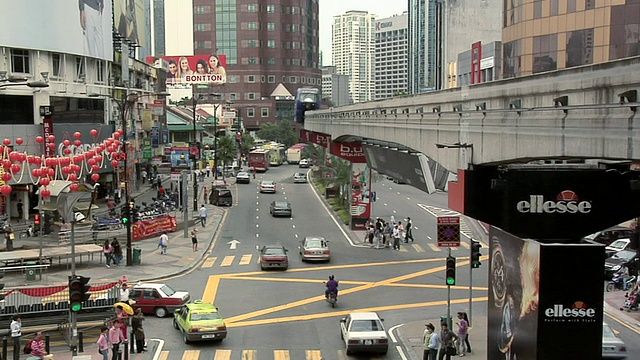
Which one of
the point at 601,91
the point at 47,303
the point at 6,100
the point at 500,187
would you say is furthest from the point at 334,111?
the point at 601,91

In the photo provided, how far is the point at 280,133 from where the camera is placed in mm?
137875

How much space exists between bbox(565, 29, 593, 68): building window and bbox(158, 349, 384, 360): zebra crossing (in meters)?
20.1

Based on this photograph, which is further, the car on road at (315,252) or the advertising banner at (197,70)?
the advertising banner at (197,70)

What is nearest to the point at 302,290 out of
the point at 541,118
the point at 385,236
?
the point at 385,236

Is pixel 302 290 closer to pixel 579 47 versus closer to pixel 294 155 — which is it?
pixel 579 47

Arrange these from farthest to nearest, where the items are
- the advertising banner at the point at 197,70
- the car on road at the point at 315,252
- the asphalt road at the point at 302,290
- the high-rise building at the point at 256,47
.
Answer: the high-rise building at the point at 256,47 → the advertising banner at the point at 197,70 → the car on road at the point at 315,252 → the asphalt road at the point at 302,290

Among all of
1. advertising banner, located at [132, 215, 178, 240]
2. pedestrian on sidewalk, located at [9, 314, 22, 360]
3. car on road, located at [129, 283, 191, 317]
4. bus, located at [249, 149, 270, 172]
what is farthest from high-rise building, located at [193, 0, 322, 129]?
pedestrian on sidewalk, located at [9, 314, 22, 360]

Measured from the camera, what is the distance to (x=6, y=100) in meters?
50.9

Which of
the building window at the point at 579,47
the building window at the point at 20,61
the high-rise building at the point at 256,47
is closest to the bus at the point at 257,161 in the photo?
the building window at the point at 20,61

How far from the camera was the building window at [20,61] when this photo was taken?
171 ft

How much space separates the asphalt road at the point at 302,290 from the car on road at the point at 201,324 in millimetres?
332

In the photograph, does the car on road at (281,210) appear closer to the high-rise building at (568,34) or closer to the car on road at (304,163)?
the high-rise building at (568,34)

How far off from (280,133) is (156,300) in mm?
111453

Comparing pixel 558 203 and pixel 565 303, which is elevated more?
pixel 558 203
